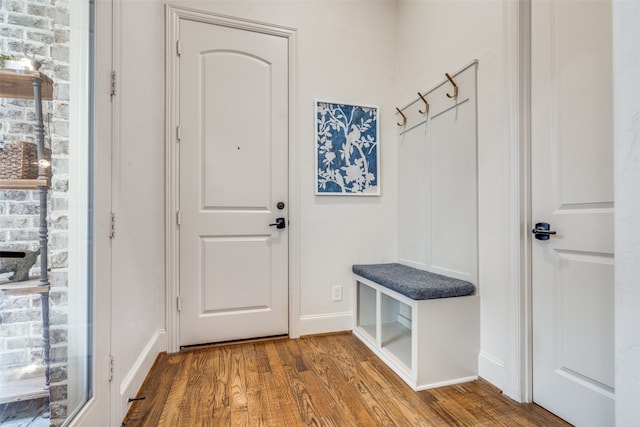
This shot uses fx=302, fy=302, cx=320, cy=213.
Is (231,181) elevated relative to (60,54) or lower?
lower

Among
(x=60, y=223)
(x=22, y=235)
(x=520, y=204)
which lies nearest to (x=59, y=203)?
(x=60, y=223)

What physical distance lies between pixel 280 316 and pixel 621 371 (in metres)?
1.86

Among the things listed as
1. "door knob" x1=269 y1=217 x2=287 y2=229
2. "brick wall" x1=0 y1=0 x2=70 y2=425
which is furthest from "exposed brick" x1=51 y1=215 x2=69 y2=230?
"door knob" x1=269 y1=217 x2=287 y2=229

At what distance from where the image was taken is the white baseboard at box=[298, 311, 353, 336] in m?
2.34

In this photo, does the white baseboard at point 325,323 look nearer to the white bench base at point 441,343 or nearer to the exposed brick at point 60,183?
the white bench base at point 441,343

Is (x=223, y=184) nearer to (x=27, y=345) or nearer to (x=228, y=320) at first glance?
(x=228, y=320)

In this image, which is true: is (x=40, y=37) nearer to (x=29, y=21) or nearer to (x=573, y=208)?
(x=29, y=21)

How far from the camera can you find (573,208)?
1335 mm

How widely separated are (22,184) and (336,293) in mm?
1998

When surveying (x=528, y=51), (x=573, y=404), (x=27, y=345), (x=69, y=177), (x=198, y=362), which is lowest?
(x=198, y=362)

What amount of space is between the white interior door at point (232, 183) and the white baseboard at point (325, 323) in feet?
0.53

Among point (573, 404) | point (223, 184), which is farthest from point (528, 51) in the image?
point (223, 184)

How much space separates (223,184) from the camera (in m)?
2.20

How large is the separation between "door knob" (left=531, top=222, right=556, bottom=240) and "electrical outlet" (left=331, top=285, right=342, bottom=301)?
141cm
